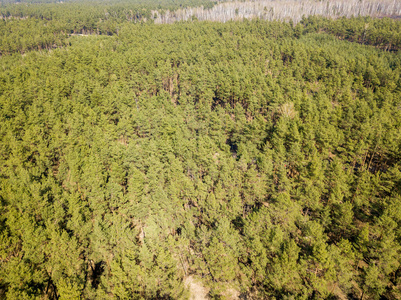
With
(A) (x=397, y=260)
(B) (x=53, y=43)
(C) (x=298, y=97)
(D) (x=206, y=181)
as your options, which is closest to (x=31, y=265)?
(D) (x=206, y=181)

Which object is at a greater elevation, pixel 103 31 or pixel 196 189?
pixel 103 31

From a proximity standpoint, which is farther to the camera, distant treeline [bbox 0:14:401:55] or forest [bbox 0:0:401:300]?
distant treeline [bbox 0:14:401:55]

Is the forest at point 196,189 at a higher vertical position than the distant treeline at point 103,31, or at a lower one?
lower

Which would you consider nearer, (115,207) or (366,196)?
(366,196)

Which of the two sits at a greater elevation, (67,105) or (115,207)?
(67,105)

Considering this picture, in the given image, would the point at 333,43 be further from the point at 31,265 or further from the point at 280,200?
the point at 31,265

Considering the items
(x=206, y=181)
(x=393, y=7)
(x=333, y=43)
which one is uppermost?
(x=393, y=7)

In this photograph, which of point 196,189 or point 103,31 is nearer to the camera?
point 196,189

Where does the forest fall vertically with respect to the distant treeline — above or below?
below
